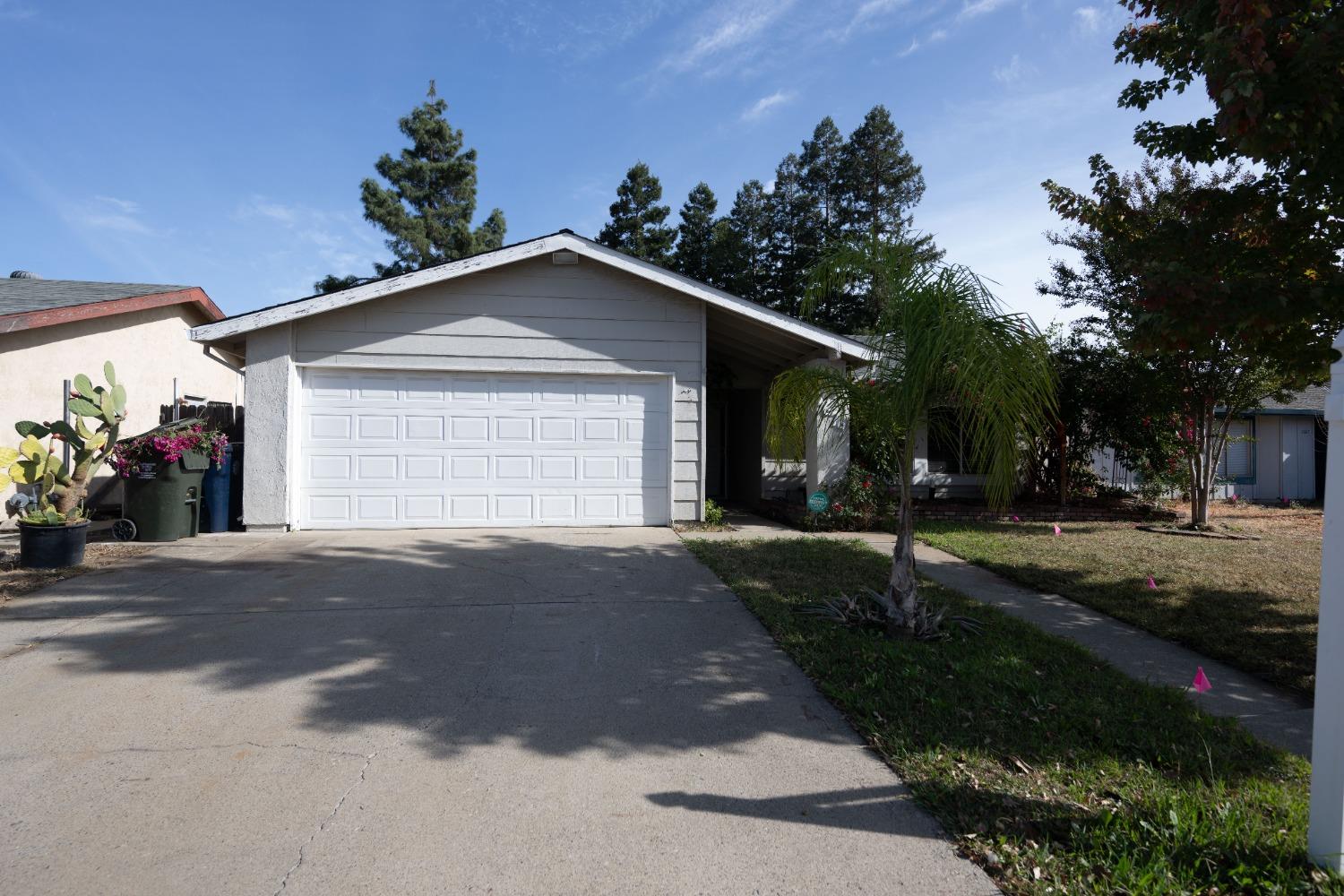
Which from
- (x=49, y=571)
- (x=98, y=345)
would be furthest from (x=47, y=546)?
(x=98, y=345)

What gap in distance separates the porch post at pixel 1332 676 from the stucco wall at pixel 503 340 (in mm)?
8063

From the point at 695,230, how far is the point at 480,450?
2486cm

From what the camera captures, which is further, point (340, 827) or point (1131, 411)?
point (1131, 411)

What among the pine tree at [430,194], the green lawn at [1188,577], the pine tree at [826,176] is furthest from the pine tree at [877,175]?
the green lawn at [1188,577]

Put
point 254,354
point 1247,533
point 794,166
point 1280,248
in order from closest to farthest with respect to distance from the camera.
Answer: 1. point 1280,248
2. point 254,354
3. point 1247,533
4. point 794,166

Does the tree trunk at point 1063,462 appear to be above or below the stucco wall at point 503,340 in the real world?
below

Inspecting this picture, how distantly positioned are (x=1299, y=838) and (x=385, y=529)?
Answer: 9.26 m

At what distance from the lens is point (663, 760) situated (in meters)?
3.33

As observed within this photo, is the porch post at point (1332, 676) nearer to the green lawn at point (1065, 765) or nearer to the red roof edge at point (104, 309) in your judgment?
the green lawn at point (1065, 765)

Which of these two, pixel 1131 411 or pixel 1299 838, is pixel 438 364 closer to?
pixel 1299 838

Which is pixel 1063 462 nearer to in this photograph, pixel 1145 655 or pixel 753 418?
pixel 753 418

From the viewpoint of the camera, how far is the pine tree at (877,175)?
3109 centimetres

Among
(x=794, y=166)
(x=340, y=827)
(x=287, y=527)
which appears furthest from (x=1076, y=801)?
(x=794, y=166)

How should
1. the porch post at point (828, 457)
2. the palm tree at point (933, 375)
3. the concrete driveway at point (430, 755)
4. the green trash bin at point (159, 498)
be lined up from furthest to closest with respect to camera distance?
the porch post at point (828, 457) → the green trash bin at point (159, 498) → the palm tree at point (933, 375) → the concrete driveway at point (430, 755)
